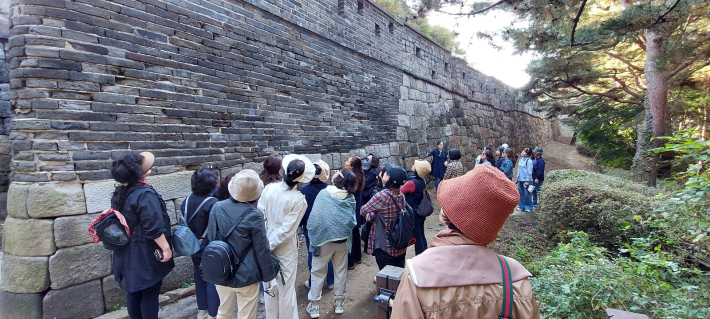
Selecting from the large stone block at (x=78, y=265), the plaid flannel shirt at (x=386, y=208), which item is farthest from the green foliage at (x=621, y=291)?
the large stone block at (x=78, y=265)

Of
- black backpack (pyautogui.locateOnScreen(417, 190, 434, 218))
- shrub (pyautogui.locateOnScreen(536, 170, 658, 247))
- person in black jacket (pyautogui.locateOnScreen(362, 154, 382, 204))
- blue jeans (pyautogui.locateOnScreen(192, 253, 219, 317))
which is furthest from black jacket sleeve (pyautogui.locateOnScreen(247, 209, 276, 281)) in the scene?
shrub (pyautogui.locateOnScreen(536, 170, 658, 247))

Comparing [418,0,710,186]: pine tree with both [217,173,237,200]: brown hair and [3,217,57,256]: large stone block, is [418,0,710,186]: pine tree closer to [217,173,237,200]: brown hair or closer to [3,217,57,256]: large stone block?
[217,173,237,200]: brown hair

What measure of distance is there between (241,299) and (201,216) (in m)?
0.80

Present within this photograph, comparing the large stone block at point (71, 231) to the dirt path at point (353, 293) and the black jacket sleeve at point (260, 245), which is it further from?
the black jacket sleeve at point (260, 245)

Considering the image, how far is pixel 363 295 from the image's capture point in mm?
3877

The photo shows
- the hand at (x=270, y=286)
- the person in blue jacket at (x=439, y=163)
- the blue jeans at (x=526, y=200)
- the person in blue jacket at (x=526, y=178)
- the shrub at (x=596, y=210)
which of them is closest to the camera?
the hand at (x=270, y=286)

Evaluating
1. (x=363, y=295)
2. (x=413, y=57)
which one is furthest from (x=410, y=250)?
(x=413, y=57)

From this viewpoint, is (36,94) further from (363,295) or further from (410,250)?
(410,250)

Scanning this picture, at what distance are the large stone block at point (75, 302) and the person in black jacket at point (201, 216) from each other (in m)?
1.03

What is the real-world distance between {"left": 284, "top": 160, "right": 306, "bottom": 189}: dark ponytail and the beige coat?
1798 mm

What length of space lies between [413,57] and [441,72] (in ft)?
6.51

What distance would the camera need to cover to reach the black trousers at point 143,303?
270 centimetres

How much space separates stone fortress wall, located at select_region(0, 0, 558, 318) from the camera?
9.89 feet

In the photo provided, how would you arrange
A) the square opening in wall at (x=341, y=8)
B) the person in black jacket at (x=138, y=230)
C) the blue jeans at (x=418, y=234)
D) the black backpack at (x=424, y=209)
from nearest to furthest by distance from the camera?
1. the person in black jacket at (x=138, y=230)
2. the black backpack at (x=424, y=209)
3. the blue jeans at (x=418, y=234)
4. the square opening in wall at (x=341, y=8)
